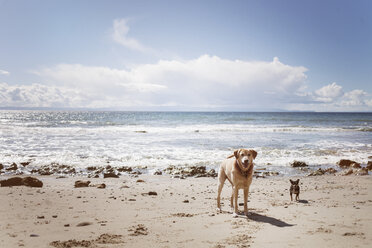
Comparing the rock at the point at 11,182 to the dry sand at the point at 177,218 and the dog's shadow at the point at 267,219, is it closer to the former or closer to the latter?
the dry sand at the point at 177,218

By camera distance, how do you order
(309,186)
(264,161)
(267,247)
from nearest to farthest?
1. (267,247)
2. (309,186)
3. (264,161)

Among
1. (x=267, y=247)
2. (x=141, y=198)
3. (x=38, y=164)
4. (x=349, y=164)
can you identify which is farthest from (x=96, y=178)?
(x=349, y=164)

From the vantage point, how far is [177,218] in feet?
17.3

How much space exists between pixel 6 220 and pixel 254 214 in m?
5.09

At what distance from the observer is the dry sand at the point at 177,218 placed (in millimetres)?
4047

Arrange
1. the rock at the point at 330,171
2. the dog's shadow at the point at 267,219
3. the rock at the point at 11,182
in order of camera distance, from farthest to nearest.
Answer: the rock at the point at 330,171, the rock at the point at 11,182, the dog's shadow at the point at 267,219

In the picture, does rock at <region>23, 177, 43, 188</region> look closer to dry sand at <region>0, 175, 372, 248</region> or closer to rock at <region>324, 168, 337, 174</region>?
dry sand at <region>0, 175, 372, 248</region>

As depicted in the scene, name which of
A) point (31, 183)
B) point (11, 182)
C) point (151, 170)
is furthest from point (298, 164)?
point (11, 182)

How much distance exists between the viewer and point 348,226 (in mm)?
4605

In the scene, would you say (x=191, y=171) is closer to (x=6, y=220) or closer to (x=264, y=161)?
(x=264, y=161)

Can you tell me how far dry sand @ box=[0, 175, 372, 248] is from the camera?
4047 mm

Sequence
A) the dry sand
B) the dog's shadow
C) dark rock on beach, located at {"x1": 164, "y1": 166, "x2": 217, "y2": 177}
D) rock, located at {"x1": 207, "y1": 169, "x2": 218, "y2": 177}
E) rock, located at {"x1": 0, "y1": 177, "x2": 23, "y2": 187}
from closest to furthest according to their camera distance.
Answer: the dry sand → the dog's shadow → rock, located at {"x1": 0, "y1": 177, "x2": 23, "y2": 187} → rock, located at {"x1": 207, "y1": 169, "x2": 218, "y2": 177} → dark rock on beach, located at {"x1": 164, "y1": 166, "x2": 217, "y2": 177}

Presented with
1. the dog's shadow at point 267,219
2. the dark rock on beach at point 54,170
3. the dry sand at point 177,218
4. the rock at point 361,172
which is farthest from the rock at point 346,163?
the dark rock on beach at point 54,170

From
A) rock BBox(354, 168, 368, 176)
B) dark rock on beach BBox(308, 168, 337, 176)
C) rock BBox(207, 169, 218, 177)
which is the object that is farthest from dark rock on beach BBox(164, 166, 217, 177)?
rock BBox(354, 168, 368, 176)
